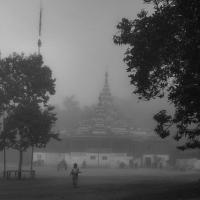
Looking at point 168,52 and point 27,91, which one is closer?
point 168,52

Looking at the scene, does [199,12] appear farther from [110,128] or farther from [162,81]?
[110,128]

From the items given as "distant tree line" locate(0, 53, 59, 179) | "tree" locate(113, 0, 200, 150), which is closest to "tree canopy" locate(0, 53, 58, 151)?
"distant tree line" locate(0, 53, 59, 179)

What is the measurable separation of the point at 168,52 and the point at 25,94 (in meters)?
21.5

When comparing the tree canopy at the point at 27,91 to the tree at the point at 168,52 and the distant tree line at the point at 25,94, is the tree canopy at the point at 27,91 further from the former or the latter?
the tree at the point at 168,52

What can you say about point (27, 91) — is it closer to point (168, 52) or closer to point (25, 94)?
point (25, 94)

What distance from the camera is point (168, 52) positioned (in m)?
20.9

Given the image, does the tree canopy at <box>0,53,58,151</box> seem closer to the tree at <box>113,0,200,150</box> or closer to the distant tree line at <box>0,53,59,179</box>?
the distant tree line at <box>0,53,59,179</box>

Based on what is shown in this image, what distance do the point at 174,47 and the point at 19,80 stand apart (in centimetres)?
2181

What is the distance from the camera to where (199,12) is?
19.3 metres

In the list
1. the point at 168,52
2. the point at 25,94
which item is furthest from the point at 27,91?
the point at 168,52

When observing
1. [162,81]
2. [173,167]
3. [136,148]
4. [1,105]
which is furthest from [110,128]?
[162,81]

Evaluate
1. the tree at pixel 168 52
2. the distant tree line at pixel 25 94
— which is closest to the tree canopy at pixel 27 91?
the distant tree line at pixel 25 94

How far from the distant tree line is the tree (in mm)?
17243

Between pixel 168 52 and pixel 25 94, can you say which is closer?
pixel 168 52
